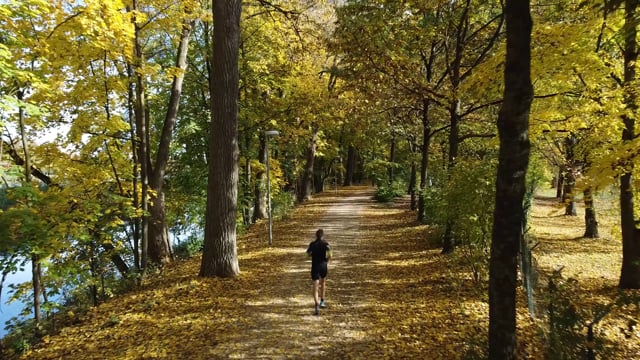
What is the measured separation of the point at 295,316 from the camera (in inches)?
291

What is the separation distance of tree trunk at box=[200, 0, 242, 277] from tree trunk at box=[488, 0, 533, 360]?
650 cm

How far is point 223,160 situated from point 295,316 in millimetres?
4121

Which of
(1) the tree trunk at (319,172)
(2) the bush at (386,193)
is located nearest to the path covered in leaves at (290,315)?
(2) the bush at (386,193)

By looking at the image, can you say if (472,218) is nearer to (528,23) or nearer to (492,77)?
(492,77)

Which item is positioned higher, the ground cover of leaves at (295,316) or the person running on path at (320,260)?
the person running on path at (320,260)

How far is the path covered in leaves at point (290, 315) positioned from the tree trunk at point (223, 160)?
0.61 metres

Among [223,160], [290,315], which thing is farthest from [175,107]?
[290,315]

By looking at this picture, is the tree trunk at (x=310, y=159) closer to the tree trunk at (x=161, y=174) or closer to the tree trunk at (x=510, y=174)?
the tree trunk at (x=161, y=174)

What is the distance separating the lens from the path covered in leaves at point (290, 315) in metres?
6.13

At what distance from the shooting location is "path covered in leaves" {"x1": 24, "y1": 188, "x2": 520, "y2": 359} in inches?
241

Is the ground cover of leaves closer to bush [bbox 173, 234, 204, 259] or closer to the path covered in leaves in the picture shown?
the path covered in leaves

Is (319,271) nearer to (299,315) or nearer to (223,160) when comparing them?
(299,315)

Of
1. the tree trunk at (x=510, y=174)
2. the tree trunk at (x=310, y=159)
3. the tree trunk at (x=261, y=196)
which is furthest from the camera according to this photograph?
the tree trunk at (x=310, y=159)

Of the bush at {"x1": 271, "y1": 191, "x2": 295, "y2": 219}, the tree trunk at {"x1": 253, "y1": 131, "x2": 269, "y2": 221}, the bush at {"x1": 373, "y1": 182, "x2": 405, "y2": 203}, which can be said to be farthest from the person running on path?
the bush at {"x1": 373, "y1": 182, "x2": 405, "y2": 203}
